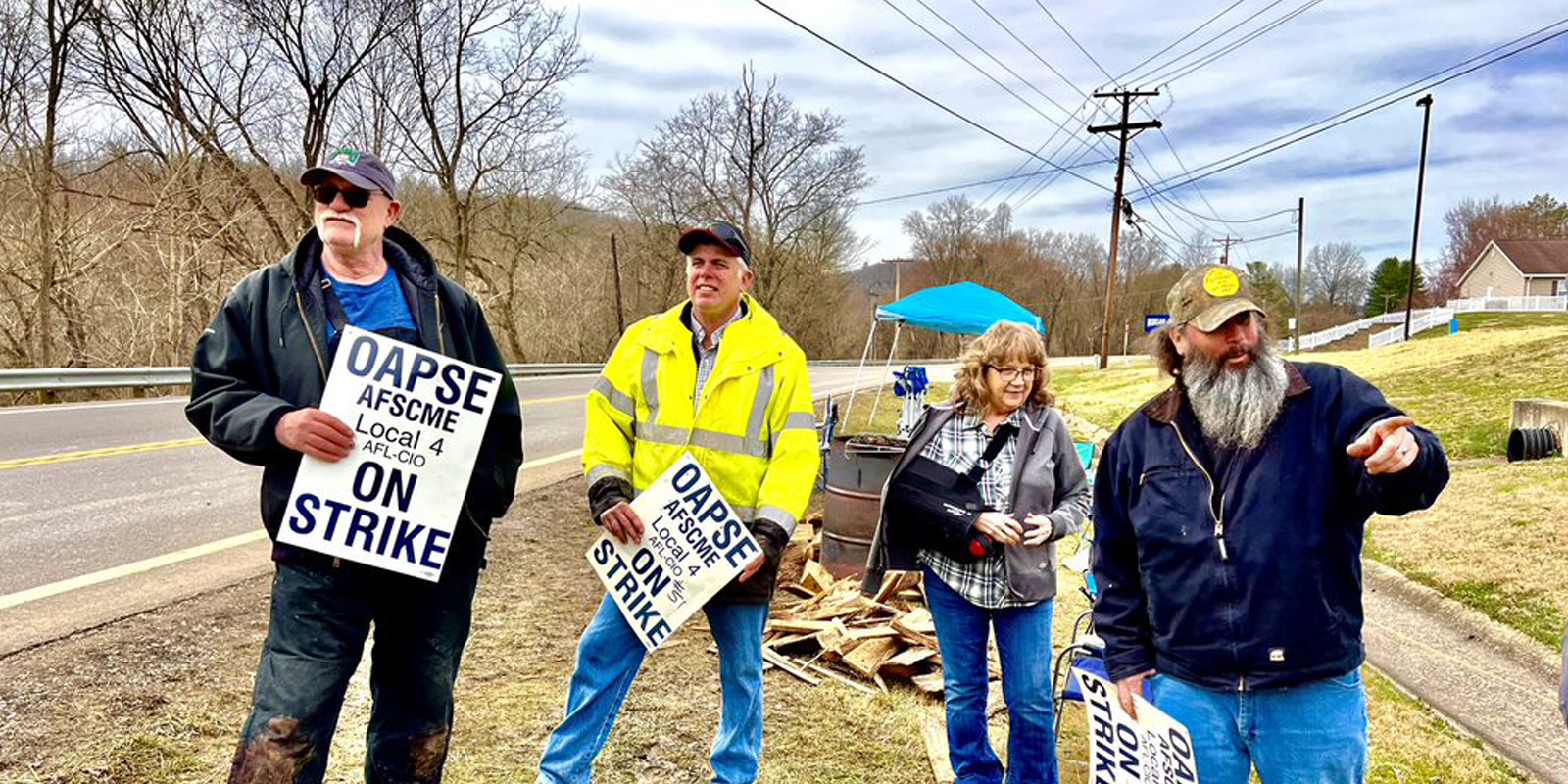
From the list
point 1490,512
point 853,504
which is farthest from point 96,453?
point 1490,512

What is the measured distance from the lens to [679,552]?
9.60 ft

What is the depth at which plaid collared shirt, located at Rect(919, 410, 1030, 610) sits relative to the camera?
3281 mm

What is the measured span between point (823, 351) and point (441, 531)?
183 ft

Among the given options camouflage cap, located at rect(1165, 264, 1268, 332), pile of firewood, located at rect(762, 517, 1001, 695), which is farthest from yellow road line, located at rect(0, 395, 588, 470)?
camouflage cap, located at rect(1165, 264, 1268, 332)

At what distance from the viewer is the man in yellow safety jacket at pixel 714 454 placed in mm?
2924

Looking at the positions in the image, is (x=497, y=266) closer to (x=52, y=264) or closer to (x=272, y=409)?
(x=52, y=264)

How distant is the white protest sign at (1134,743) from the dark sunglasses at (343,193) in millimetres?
2553

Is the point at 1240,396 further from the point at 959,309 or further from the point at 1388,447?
the point at 959,309

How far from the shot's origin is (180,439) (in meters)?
9.99

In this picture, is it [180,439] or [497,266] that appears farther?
[497,266]

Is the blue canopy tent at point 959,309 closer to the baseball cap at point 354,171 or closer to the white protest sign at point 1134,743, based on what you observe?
the white protest sign at point 1134,743

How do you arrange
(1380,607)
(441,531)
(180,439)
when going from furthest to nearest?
(180,439) < (1380,607) < (441,531)

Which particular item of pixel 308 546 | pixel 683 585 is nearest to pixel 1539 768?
pixel 683 585

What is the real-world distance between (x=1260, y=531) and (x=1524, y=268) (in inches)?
3453
